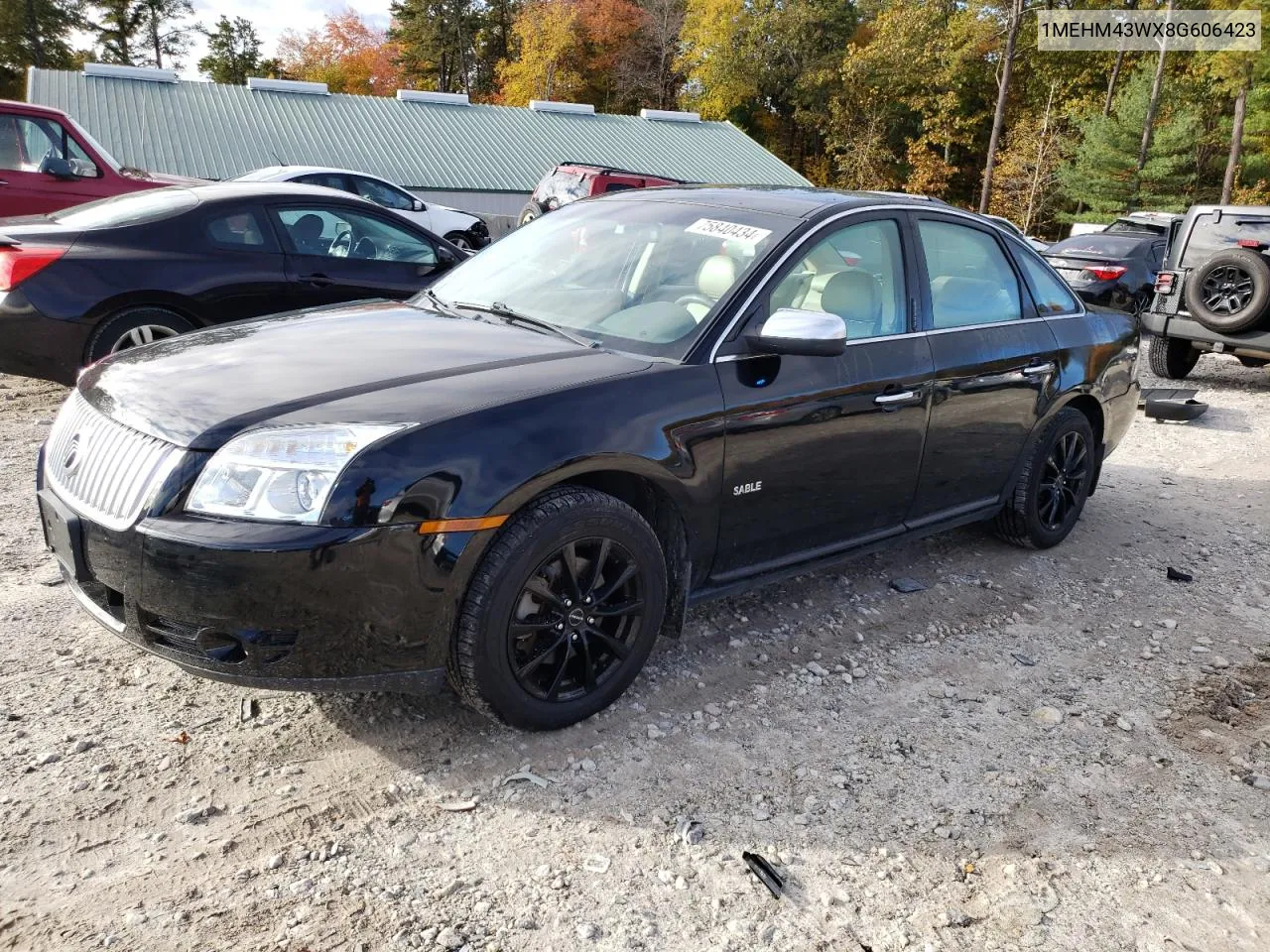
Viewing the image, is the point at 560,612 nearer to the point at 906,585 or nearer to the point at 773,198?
the point at 773,198

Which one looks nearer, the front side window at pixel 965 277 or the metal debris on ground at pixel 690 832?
the metal debris on ground at pixel 690 832

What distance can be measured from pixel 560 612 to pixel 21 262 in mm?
4485

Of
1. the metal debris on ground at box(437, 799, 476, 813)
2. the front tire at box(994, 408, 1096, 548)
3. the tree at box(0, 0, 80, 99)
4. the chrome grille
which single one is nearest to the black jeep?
the front tire at box(994, 408, 1096, 548)

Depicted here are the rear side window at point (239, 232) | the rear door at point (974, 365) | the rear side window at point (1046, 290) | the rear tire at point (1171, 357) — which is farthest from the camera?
the rear tire at point (1171, 357)

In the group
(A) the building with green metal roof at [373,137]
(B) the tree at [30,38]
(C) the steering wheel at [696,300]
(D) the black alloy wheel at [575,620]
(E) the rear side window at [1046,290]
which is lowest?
(D) the black alloy wheel at [575,620]

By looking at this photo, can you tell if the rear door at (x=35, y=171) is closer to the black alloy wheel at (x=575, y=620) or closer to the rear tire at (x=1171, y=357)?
the black alloy wheel at (x=575, y=620)

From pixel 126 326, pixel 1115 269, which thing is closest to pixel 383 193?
pixel 126 326

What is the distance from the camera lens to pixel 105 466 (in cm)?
279

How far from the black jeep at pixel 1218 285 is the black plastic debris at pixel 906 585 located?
20.9 ft

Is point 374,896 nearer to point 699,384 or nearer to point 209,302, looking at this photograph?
point 699,384

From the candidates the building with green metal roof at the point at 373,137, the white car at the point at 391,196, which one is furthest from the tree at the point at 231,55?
the white car at the point at 391,196

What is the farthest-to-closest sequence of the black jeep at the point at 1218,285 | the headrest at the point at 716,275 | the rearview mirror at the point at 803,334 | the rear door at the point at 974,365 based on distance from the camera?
1. the black jeep at the point at 1218,285
2. the rear door at the point at 974,365
3. the headrest at the point at 716,275
4. the rearview mirror at the point at 803,334

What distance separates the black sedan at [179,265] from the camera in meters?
5.62

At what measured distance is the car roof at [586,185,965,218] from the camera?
3.86 metres
